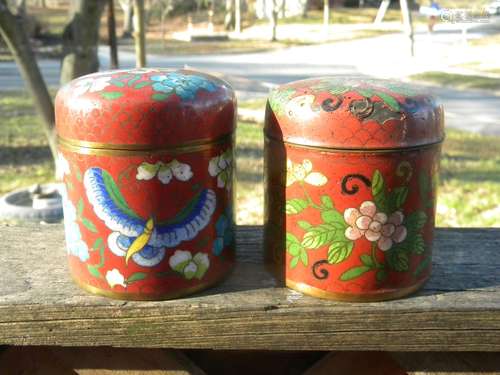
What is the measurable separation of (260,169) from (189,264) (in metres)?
3.71

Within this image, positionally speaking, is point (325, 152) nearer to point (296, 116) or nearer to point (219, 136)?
point (296, 116)

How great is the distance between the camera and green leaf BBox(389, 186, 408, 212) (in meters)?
1.07

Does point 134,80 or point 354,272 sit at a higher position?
point 134,80

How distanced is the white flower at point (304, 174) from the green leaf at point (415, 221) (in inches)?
6.9

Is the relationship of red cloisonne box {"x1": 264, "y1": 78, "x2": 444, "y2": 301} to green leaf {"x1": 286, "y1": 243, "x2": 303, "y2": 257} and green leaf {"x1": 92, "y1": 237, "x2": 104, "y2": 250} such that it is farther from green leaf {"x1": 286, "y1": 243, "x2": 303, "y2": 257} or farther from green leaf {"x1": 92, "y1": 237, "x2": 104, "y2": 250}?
green leaf {"x1": 92, "y1": 237, "x2": 104, "y2": 250}

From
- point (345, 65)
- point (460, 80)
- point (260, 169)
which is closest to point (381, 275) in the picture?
point (260, 169)

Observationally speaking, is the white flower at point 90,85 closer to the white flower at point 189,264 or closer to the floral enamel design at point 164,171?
the floral enamel design at point 164,171

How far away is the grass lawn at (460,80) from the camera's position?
9602 mm

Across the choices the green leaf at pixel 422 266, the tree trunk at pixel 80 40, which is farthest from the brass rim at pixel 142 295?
the tree trunk at pixel 80 40

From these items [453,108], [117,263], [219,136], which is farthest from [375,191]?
[453,108]

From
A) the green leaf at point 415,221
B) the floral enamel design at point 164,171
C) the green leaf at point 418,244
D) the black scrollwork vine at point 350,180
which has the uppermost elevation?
the floral enamel design at point 164,171

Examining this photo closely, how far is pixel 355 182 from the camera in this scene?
3.49ft

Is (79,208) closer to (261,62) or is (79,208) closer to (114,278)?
(114,278)

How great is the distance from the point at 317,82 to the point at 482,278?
0.54 metres
